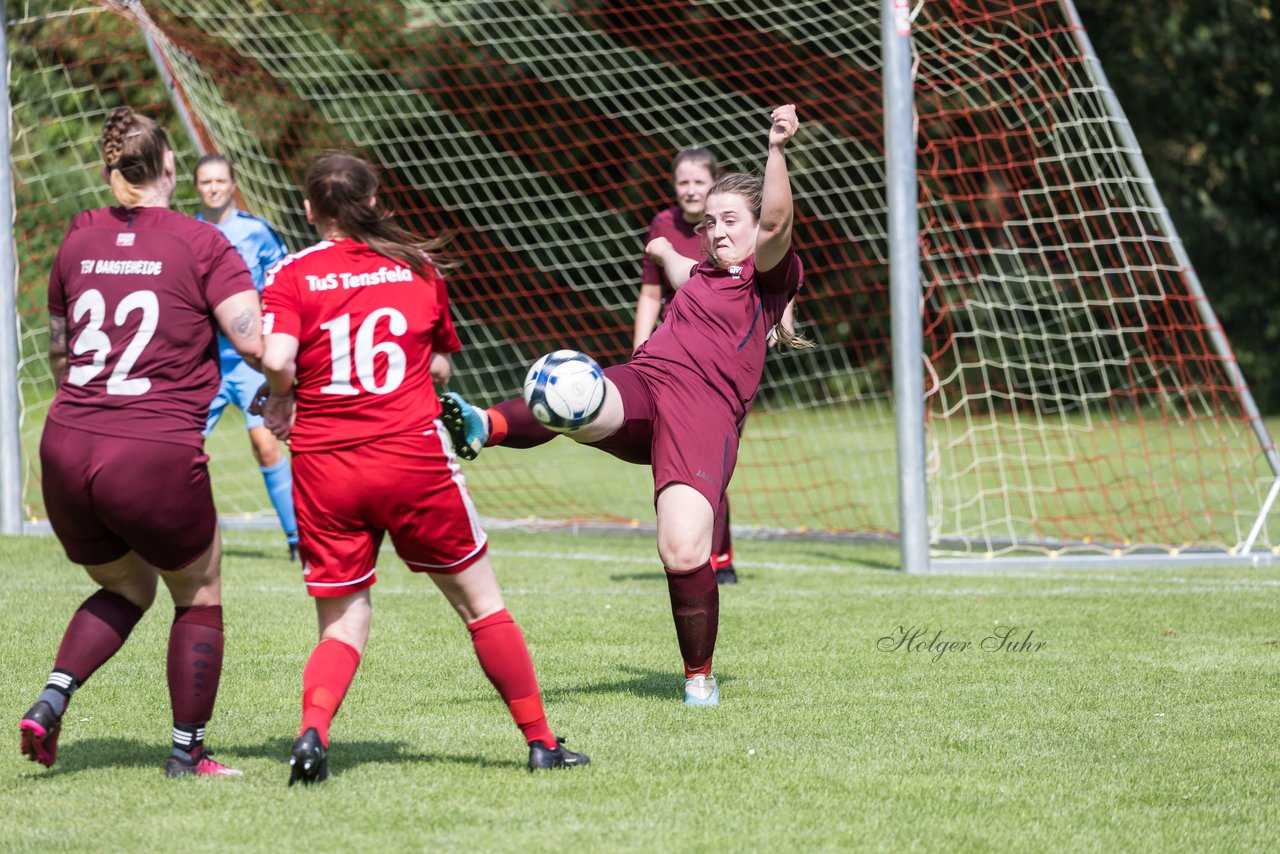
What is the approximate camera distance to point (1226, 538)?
8953 millimetres

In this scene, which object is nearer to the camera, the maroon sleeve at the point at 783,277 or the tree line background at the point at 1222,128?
the maroon sleeve at the point at 783,277

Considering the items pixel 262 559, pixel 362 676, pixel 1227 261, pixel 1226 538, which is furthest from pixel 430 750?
pixel 1227 261

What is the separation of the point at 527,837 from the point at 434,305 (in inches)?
51.9

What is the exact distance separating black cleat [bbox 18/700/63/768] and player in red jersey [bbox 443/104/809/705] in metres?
1.41

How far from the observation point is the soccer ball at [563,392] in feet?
14.6

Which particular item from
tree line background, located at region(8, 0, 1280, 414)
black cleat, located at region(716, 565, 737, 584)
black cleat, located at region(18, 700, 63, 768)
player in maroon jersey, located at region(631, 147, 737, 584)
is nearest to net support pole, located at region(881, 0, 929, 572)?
black cleat, located at region(716, 565, 737, 584)

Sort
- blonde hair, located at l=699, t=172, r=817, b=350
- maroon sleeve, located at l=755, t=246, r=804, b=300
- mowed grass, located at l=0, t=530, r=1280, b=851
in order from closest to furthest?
1. mowed grass, located at l=0, t=530, r=1280, b=851
2. maroon sleeve, located at l=755, t=246, r=804, b=300
3. blonde hair, located at l=699, t=172, r=817, b=350

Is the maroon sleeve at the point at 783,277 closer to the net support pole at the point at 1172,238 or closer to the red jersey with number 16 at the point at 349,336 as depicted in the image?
the red jersey with number 16 at the point at 349,336

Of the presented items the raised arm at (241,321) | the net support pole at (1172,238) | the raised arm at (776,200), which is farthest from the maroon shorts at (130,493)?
the net support pole at (1172,238)

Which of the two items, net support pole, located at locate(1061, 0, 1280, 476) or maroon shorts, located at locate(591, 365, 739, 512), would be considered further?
net support pole, located at locate(1061, 0, 1280, 476)

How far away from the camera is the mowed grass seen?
11.4 feet

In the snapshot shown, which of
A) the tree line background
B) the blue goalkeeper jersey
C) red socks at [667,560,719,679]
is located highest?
red socks at [667,560,719,679]

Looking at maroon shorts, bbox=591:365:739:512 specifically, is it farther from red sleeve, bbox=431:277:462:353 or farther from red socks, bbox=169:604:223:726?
red socks, bbox=169:604:223:726

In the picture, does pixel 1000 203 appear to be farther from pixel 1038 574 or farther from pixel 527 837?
pixel 527 837
